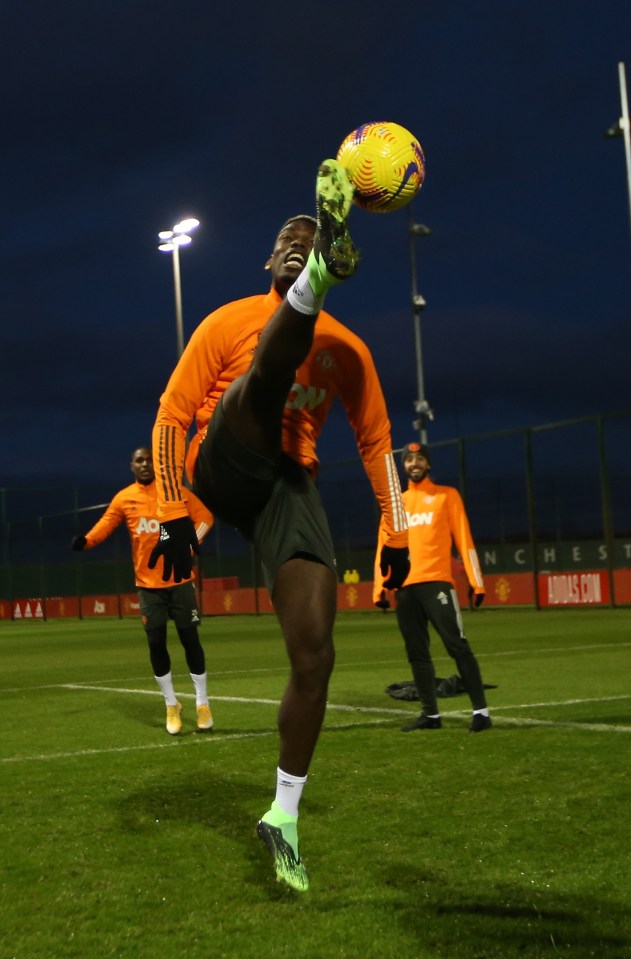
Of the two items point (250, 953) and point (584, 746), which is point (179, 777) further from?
point (250, 953)

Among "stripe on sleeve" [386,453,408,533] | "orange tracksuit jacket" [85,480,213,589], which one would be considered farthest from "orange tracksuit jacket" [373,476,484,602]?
"stripe on sleeve" [386,453,408,533]

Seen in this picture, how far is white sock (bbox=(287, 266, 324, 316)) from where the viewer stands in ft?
13.5

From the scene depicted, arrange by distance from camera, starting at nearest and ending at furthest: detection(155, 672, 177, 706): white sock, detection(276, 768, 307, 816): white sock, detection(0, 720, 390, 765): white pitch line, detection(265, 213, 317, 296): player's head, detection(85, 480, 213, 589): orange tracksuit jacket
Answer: detection(276, 768, 307, 816): white sock → detection(265, 213, 317, 296): player's head → detection(0, 720, 390, 765): white pitch line → detection(155, 672, 177, 706): white sock → detection(85, 480, 213, 589): orange tracksuit jacket

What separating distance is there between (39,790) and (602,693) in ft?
19.1

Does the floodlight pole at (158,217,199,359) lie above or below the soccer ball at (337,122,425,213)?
above

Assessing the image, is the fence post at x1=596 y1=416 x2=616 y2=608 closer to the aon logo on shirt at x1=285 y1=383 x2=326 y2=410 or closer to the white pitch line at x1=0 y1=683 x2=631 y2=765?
the white pitch line at x1=0 y1=683 x2=631 y2=765

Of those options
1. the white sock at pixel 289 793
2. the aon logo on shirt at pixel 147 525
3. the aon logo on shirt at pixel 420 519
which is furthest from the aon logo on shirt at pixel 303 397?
the aon logo on shirt at pixel 147 525

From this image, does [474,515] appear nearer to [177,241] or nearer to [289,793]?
[177,241]

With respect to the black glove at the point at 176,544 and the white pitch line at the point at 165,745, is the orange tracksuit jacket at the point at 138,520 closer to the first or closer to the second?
the white pitch line at the point at 165,745

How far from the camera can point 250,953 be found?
385cm

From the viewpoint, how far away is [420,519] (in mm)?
9805

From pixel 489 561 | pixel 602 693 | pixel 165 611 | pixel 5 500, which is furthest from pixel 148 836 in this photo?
pixel 5 500

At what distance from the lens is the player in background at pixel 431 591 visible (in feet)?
29.6

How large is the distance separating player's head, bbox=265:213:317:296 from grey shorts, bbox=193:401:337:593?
64 cm
